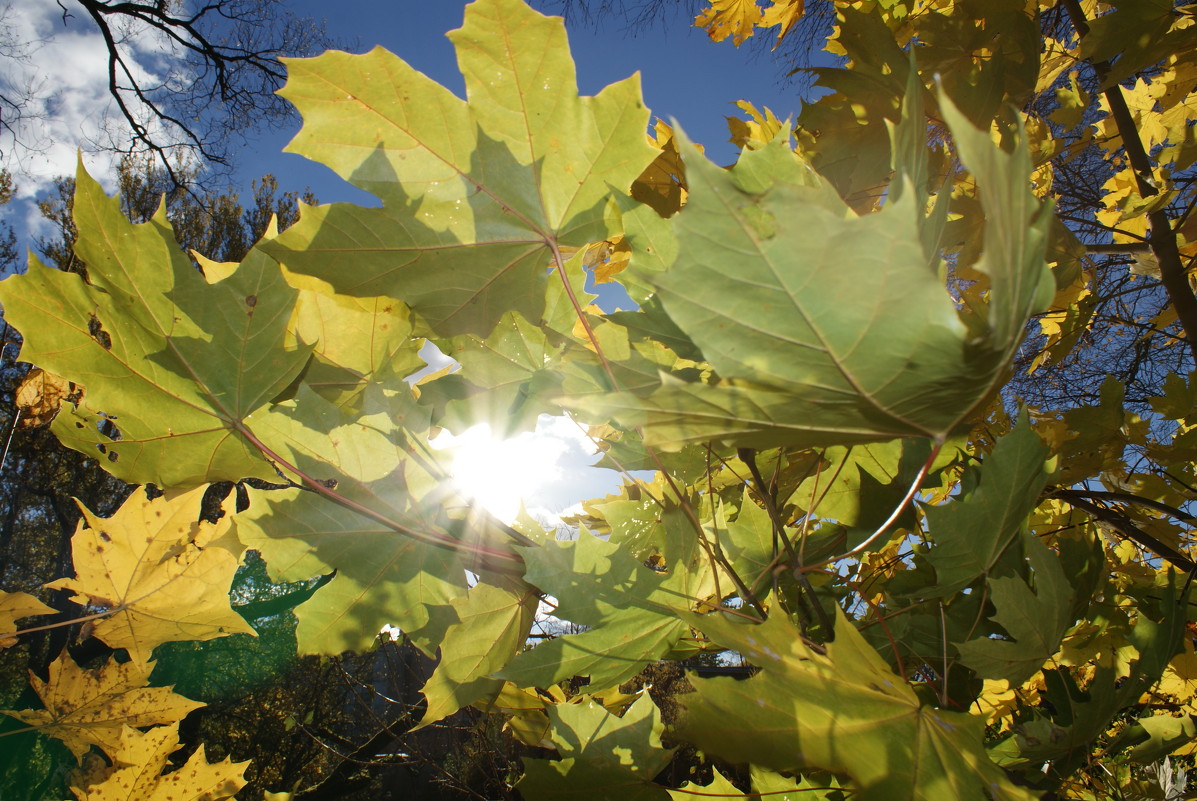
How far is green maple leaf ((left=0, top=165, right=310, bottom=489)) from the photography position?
0.45 metres

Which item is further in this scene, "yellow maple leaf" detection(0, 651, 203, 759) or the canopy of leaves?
"yellow maple leaf" detection(0, 651, 203, 759)

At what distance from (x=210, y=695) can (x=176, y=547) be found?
3093 millimetres

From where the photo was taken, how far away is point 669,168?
746mm

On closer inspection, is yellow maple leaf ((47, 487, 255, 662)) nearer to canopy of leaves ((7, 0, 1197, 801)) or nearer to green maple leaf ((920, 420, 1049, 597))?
canopy of leaves ((7, 0, 1197, 801))

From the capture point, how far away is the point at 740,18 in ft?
4.66

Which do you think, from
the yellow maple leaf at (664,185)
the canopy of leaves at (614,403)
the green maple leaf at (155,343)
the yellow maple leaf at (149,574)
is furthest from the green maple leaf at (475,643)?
the yellow maple leaf at (664,185)

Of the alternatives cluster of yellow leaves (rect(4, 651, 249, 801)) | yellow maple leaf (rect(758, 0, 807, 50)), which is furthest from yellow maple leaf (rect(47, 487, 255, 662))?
yellow maple leaf (rect(758, 0, 807, 50))

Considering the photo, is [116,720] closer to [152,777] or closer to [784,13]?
[152,777]

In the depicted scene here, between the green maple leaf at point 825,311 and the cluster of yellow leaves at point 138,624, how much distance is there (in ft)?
1.70

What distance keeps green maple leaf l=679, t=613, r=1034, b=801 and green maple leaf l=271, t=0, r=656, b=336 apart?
0.32m

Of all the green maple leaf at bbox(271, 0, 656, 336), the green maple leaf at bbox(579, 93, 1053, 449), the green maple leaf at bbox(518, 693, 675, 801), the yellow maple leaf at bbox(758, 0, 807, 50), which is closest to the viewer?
the green maple leaf at bbox(579, 93, 1053, 449)

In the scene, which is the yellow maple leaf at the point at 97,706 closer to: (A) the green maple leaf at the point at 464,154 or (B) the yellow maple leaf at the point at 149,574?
(B) the yellow maple leaf at the point at 149,574

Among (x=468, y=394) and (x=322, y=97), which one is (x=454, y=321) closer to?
(x=468, y=394)

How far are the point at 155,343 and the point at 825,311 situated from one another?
48 cm
